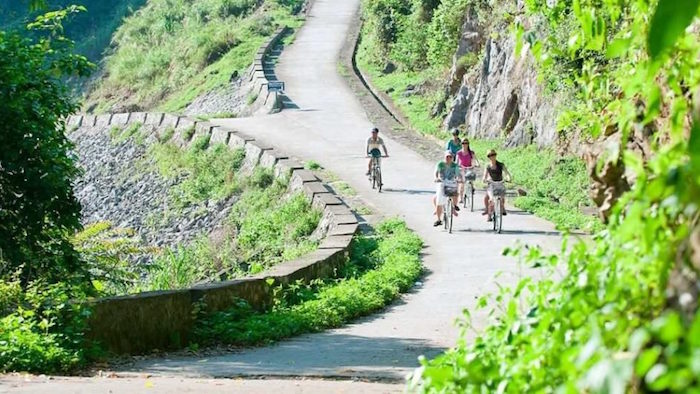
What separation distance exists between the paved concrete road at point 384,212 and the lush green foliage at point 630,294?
1163 mm

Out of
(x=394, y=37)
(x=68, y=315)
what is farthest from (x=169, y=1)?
(x=68, y=315)

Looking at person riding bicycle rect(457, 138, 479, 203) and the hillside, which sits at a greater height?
the hillside

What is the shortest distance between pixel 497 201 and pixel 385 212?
10.8 ft

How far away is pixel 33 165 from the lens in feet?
50.4

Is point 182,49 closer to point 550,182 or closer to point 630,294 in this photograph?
point 550,182

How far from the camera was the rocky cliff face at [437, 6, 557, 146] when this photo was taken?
27703 mm

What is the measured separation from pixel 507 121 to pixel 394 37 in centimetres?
1372

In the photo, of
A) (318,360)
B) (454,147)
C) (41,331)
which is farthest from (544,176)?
(41,331)

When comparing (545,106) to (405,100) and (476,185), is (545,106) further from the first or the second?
(405,100)

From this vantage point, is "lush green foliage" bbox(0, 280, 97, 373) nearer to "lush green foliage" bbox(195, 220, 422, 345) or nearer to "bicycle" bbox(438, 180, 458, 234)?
"lush green foliage" bbox(195, 220, 422, 345)

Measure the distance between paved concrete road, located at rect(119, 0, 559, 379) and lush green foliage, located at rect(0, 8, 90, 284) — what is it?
12.3 ft

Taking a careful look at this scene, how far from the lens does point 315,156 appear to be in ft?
100.0

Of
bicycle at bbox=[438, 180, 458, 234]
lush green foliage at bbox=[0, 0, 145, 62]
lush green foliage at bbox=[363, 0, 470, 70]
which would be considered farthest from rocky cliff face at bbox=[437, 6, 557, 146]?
lush green foliage at bbox=[0, 0, 145, 62]

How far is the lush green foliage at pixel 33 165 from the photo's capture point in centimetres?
1516
